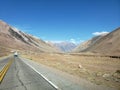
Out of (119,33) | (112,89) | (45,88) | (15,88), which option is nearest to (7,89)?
(15,88)

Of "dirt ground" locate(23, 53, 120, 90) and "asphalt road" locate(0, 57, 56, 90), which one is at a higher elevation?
"dirt ground" locate(23, 53, 120, 90)

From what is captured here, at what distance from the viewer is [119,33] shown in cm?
15712

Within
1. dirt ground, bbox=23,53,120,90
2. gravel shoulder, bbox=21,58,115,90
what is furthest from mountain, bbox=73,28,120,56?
gravel shoulder, bbox=21,58,115,90

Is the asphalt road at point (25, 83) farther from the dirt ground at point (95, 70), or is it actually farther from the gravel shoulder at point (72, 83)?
the dirt ground at point (95, 70)

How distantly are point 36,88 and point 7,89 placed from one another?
A: 5.62 ft

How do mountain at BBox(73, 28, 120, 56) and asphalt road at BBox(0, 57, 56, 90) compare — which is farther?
mountain at BBox(73, 28, 120, 56)

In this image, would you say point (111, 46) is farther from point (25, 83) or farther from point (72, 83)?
point (25, 83)

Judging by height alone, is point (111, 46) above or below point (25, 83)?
A: above

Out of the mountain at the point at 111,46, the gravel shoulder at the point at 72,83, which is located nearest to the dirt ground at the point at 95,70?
the gravel shoulder at the point at 72,83

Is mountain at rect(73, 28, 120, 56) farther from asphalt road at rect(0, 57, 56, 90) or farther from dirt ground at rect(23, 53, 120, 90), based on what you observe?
asphalt road at rect(0, 57, 56, 90)

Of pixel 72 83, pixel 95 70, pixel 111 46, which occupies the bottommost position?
pixel 95 70

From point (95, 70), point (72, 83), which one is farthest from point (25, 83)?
point (95, 70)

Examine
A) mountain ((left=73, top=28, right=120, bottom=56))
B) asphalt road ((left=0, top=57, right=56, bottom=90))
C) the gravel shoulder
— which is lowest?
asphalt road ((left=0, top=57, right=56, bottom=90))

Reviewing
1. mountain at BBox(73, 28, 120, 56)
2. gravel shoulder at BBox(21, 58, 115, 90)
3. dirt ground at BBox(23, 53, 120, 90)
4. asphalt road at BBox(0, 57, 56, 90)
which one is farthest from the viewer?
mountain at BBox(73, 28, 120, 56)
